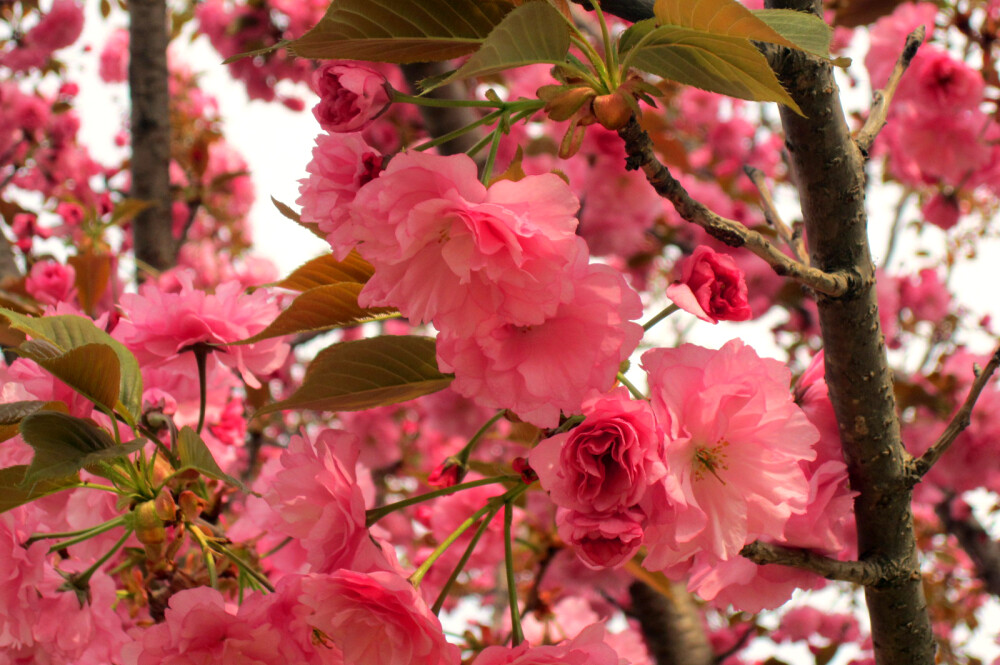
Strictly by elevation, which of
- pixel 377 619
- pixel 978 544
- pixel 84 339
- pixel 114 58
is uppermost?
pixel 114 58

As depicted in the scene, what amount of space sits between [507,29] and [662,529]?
0.43 m

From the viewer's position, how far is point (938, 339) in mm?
3234

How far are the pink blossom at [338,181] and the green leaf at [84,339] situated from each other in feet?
0.97

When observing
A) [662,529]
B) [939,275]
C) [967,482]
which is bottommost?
[662,529]

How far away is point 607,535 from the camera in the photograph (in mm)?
654

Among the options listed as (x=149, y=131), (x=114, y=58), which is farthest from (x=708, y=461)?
(x=114, y=58)

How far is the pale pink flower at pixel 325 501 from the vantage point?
762 mm

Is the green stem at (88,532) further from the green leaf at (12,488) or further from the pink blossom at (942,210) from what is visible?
the pink blossom at (942,210)

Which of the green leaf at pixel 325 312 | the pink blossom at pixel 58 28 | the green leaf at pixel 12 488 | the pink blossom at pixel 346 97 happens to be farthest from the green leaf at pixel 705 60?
the pink blossom at pixel 58 28

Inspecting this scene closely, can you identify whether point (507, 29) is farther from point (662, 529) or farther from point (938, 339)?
point (938, 339)

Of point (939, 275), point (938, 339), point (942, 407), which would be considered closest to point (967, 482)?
point (942, 407)

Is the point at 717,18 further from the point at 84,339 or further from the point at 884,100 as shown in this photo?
the point at 84,339

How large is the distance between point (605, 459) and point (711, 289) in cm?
19

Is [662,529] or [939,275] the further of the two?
[939,275]
